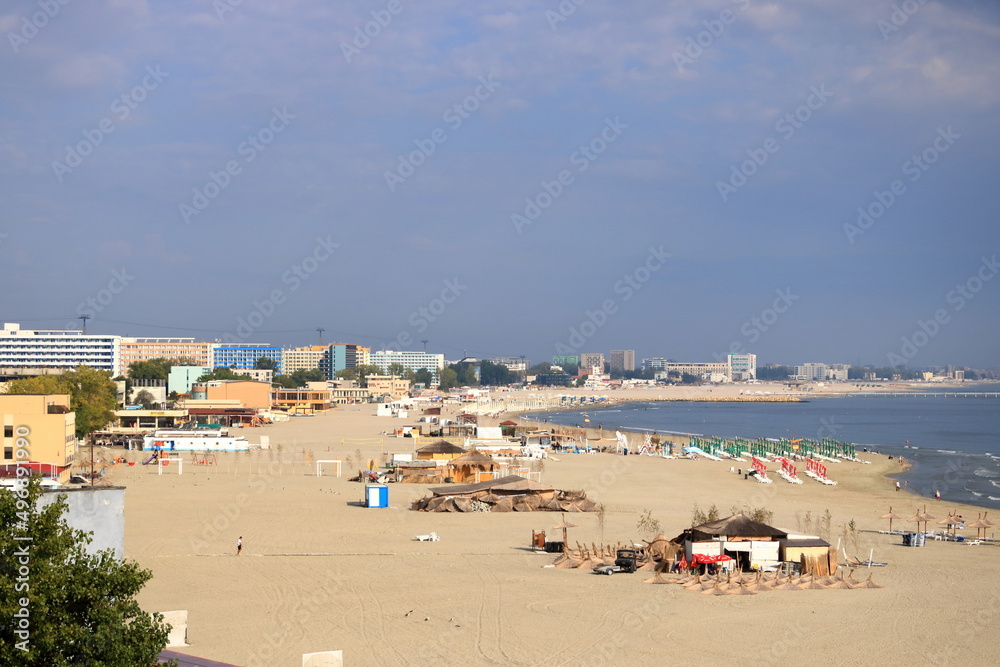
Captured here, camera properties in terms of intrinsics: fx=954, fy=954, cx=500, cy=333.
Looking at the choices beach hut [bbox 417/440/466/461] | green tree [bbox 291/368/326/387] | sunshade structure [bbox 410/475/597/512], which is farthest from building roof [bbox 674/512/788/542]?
green tree [bbox 291/368/326/387]

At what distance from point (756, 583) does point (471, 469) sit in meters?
17.4

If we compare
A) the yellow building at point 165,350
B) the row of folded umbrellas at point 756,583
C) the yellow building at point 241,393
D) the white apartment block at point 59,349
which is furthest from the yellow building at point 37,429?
the yellow building at point 165,350

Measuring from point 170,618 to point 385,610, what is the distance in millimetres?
3370

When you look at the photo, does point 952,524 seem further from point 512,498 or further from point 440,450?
point 440,450

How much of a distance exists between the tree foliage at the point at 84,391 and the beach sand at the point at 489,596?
16.6m

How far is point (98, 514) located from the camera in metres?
12.4

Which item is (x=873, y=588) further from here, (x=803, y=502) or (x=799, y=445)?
(x=799, y=445)

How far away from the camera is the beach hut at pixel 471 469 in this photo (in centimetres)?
3297

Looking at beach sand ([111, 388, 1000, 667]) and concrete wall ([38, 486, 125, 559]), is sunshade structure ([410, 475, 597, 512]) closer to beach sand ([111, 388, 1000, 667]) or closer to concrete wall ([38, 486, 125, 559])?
beach sand ([111, 388, 1000, 667])

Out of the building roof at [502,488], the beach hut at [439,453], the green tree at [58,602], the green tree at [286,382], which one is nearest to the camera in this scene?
the green tree at [58,602]

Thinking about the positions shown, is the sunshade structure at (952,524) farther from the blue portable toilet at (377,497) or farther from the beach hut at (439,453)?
the beach hut at (439,453)

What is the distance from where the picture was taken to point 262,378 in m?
127

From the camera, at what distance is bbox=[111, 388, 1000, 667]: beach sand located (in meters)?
12.6

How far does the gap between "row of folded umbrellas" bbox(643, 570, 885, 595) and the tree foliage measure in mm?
32503
